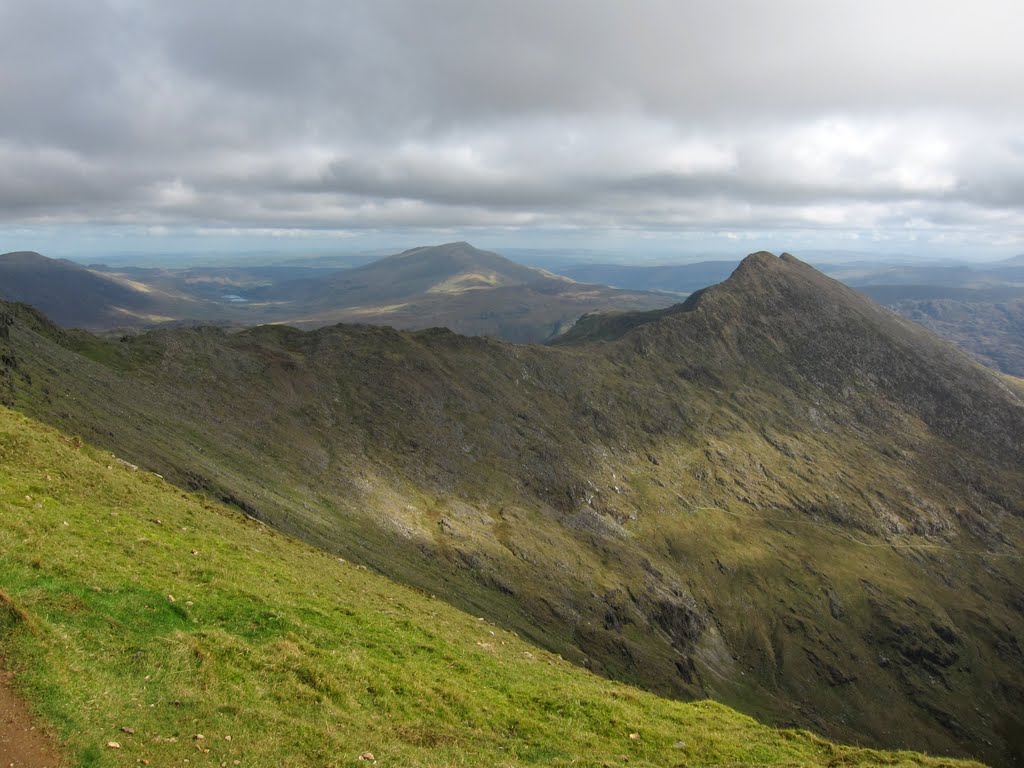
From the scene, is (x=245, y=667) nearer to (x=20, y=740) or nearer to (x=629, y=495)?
(x=20, y=740)

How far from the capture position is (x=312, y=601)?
1369 inches

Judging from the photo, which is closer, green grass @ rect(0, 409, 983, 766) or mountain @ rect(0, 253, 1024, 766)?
green grass @ rect(0, 409, 983, 766)

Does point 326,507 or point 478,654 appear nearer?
point 478,654

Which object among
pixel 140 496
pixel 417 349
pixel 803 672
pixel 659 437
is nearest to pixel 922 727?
pixel 803 672

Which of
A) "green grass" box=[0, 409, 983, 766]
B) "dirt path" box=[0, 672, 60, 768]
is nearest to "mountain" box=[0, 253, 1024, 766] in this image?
"green grass" box=[0, 409, 983, 766]

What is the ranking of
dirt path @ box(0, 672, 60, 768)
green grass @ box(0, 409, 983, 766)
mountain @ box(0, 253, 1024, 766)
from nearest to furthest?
dirt path @ box(0, 672, 60, 768)
green grass @ box(0, 409, 983, 766)
mountain @ box(0, 253, 1024, 766)

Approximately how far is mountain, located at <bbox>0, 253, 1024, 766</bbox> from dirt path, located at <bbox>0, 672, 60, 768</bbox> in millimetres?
44514

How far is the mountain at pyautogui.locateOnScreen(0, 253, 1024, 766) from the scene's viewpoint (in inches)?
3201

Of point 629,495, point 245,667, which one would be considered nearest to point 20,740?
point 245,667

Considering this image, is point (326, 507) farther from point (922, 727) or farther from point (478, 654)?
point (922, 727)

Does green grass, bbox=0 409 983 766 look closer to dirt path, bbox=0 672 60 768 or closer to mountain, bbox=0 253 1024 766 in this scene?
dirt path, bbox=0 672 60 768

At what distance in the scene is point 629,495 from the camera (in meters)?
138

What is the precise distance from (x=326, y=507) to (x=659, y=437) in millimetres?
103109

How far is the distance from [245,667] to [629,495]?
12026cm
